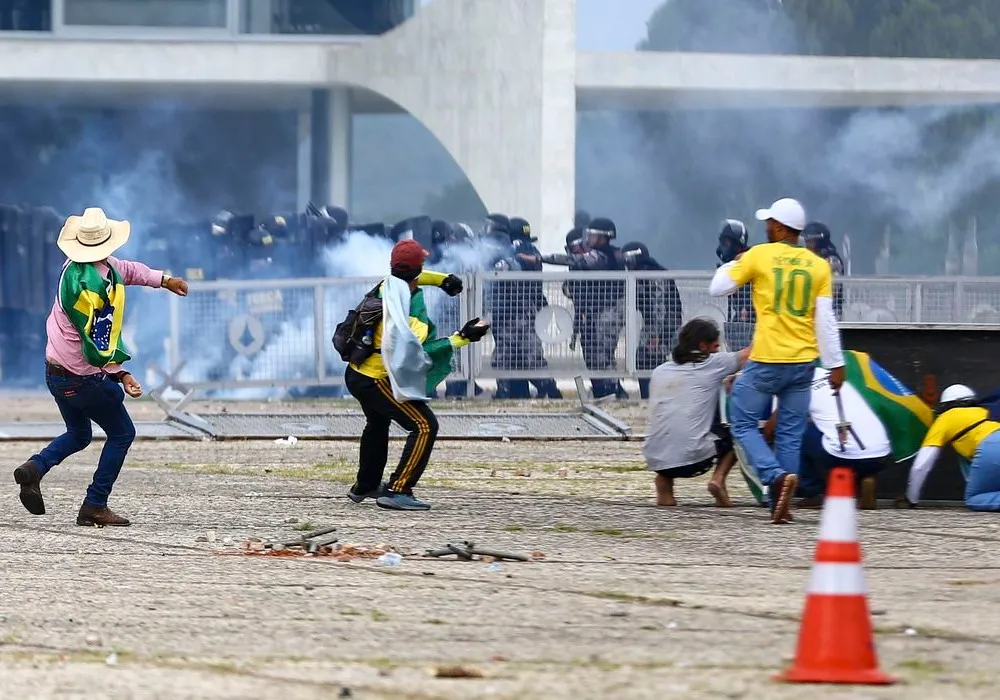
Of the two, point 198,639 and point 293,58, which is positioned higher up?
point 293,58

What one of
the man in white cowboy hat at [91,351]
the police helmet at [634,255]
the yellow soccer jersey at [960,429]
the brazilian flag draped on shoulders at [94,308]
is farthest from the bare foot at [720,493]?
the police helmet at [634,255]

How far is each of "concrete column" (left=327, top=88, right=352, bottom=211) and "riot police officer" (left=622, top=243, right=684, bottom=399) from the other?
19.3 m

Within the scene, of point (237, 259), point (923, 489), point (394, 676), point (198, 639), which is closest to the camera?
point (394, 676)

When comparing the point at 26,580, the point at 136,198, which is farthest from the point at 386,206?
the point at 26,580

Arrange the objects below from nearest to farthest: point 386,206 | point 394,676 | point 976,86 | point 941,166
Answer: point 394,676
point 976,86
point 941,166
point 386,206

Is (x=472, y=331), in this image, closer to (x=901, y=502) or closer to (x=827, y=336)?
(x=827, y=336)

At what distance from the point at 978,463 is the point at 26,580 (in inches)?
198

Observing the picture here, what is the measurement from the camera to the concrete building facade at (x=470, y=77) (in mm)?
31219

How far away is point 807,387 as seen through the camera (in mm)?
9664

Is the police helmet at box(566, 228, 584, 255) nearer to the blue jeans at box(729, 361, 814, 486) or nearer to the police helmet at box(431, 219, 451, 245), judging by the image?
the police helmet at box(431, 219, 451, 245)

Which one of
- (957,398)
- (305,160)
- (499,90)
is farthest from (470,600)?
(305,160)

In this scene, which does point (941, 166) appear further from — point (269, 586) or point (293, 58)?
point (269, 586)

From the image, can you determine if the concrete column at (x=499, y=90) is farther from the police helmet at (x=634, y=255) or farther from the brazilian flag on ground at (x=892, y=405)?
the brazilian flag on ground at (x=892, y=405)

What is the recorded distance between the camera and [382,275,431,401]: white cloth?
33.4 feet
